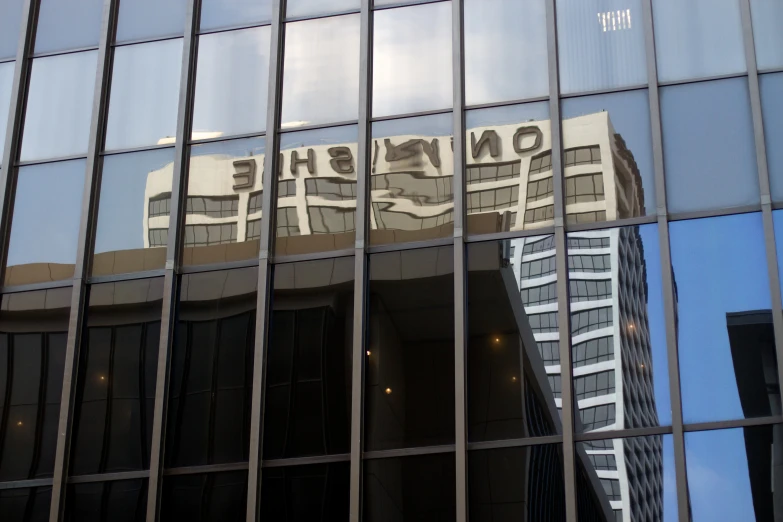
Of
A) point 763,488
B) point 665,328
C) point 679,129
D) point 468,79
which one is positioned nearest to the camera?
point 763,488

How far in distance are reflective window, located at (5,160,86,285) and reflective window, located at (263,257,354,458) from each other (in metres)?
3.90

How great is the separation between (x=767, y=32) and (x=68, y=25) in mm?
12221

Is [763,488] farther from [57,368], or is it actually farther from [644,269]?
[57,368]

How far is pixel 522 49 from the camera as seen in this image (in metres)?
18.2

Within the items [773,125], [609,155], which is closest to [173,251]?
[609,155]

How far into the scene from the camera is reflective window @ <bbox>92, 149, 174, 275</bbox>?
18391 millimetres

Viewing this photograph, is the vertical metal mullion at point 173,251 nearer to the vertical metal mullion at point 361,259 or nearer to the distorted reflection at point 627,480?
the vertical metal mullion at point 361,259

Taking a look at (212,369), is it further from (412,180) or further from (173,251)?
(412,180)

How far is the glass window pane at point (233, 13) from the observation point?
19.7 m

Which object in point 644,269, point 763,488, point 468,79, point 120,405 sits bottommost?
point 763,488

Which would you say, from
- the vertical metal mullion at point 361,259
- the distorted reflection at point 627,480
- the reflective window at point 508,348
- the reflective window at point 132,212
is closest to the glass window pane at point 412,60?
the vertical metal mullion at point 361,259

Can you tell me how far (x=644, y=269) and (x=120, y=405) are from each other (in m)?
8.27

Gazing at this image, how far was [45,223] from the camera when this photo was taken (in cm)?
1911

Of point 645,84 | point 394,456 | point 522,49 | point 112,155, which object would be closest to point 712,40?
point 645,84
